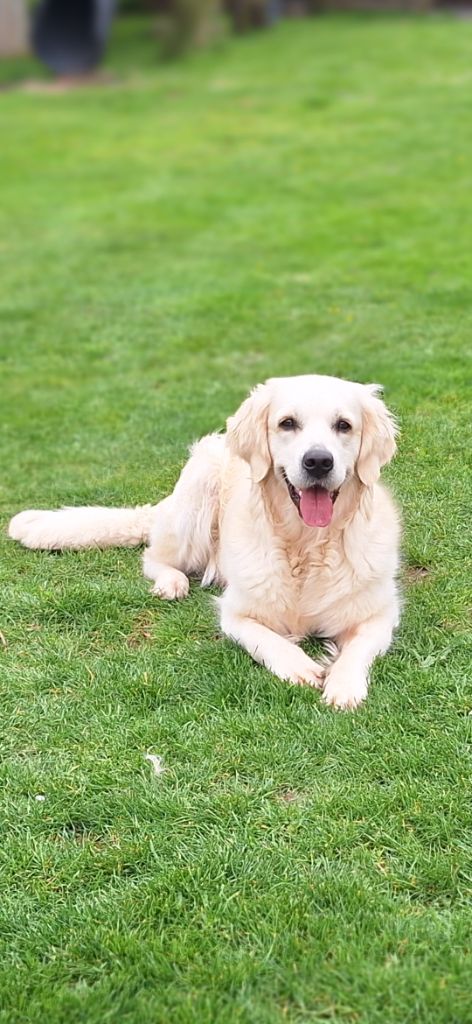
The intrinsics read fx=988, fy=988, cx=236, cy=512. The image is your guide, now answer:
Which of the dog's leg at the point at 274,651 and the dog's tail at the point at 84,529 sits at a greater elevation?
the dog's leg at the point at 274,651

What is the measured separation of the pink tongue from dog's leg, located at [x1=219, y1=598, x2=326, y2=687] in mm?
461

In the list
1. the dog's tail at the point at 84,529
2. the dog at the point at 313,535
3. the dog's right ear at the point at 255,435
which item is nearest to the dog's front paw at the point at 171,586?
the dog at the point at 313,535

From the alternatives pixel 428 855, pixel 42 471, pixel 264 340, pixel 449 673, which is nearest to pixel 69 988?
pixel 428 855

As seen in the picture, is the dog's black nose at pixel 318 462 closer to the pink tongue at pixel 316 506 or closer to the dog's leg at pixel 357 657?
the pink tongue at pixel 316 506

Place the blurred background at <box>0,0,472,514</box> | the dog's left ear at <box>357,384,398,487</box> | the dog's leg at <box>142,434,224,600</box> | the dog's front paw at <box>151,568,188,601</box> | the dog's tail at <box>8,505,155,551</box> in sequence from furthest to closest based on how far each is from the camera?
1. the blurred background at <box>0,0,472,514</box>
2. the dog's tail at <box>8,505,155,551</box>
3. the dog's leg at <box>142,434,224,600</box>
4. the dog's front paw at <box>151,568,188,601</box>
5. the dog's left ear at <box>357,384,398,487</box>

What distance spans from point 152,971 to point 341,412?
1.96 meters

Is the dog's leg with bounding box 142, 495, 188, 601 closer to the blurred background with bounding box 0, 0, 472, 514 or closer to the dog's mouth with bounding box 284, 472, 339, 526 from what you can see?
the blurred background with bounding box 0, 0, 472, 514

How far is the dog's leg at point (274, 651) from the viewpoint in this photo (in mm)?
3520

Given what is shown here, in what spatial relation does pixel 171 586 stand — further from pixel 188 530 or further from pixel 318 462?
pixel 318 462

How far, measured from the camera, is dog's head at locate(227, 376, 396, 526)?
347 cm

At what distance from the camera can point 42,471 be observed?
5871 millimetres

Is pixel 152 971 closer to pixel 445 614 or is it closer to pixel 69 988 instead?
pixel 69 988

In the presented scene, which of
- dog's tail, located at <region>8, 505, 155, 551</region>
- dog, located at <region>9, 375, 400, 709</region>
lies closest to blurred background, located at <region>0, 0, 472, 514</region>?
dog's tail, located at <region>8, 505, 155, 551</region>

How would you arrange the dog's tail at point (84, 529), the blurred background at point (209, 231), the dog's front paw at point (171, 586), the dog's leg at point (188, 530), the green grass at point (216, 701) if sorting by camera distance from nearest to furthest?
the green grass at point (216, 701), the dog's front paw at point (171, 586), the dog's leg at point (188, 530), the dog's tail at point (84, 529), the blurred background at point (209, 231)
